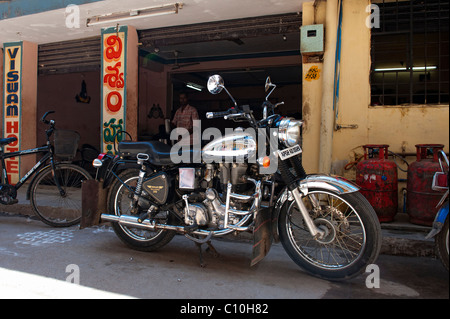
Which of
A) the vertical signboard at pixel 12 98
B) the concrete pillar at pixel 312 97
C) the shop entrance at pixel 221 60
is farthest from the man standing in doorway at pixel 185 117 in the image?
the vertical signboard at pixel 12 98

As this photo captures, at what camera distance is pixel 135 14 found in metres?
6.33

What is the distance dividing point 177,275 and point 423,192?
9.62ft

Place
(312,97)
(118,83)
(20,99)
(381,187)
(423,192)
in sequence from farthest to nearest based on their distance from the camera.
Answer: (20,99), (118,83), (312,97), (381,187), (423,192)

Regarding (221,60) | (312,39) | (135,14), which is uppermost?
(221,60)

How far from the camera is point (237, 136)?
10.6 ft

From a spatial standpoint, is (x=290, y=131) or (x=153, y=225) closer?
(x=290, y=131)

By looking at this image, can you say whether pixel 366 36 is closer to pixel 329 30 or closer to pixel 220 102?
pixel 329 30

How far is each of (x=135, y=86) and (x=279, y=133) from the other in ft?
15.6

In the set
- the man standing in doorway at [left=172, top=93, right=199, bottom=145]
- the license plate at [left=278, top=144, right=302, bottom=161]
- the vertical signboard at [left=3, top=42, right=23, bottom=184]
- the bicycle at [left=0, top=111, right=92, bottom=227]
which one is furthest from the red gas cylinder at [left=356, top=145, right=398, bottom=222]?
the vertical signboard at [left=3, top=42, right=23, bottom=184]

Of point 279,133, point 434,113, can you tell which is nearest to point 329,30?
point 434,113

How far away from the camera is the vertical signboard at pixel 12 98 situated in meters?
8.23

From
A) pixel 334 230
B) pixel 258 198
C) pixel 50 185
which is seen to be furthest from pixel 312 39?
pixel 50 185
